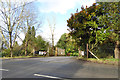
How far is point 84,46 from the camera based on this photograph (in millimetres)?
18531

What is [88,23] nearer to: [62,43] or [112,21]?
[112,21]

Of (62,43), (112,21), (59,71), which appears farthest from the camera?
(62,43)

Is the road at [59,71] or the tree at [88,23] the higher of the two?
the tree at [88,23]

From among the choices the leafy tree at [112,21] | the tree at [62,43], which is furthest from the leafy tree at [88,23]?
the tree at [62,43]

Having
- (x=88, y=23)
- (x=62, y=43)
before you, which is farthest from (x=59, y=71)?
(x=62, y=43)

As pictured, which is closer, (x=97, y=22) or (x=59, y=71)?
(x=59, y=71)

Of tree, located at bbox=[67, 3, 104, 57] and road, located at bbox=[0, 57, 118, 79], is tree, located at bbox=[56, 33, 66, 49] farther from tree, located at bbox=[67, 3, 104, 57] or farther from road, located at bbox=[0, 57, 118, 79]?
road, located at bbox=[0, 57, 118, 79]

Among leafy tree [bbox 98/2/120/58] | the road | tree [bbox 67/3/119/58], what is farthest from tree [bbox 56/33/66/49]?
the road

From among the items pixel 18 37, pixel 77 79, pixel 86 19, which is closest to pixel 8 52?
pixel 18 37

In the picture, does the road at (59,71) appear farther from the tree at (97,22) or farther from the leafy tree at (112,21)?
the tree at (97,22)

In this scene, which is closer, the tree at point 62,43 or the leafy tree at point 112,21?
the leafy tree at point 112,21

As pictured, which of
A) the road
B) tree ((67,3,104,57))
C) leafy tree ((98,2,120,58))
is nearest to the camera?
the road

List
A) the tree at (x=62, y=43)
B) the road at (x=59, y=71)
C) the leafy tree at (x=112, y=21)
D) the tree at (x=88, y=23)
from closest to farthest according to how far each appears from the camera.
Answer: the road at (x=59, y=71) < the leafy tree at (x=112, y=21) < the tree at (x=88, y=23) < the tree at (x=62, y=43)

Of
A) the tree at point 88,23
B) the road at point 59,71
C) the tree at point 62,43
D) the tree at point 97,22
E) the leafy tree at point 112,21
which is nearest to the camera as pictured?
the road at point 59,71
